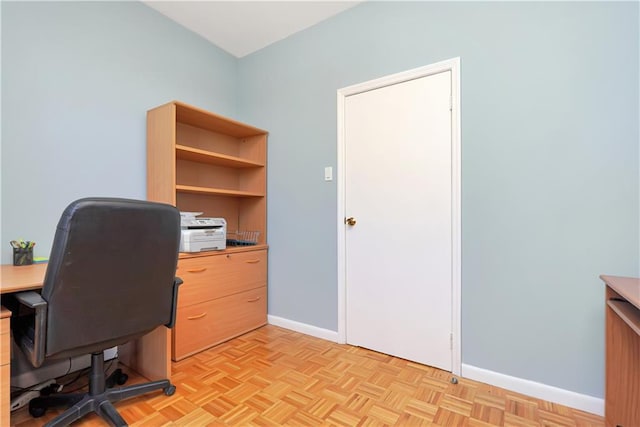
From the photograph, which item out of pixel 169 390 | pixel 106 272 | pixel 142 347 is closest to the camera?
pixel 106 272

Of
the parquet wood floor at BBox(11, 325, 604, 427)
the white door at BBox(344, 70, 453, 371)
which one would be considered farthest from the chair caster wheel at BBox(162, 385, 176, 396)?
the white door at BBox(344, 70, 453, 371)

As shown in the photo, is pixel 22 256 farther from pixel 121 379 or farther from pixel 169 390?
pixel 169 390

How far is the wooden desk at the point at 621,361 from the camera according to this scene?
123cm

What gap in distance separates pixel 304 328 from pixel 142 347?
1221mm

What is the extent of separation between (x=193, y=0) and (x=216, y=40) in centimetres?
50

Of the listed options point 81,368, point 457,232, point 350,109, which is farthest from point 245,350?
point 350,109

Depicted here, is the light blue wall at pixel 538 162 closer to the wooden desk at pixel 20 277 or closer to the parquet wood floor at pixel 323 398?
the parquet wood floor at pixel 323 398

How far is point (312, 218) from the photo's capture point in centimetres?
253

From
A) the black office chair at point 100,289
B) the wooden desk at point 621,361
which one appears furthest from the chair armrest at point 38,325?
the wooden desk at point 621,361

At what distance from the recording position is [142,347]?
1.86 meters

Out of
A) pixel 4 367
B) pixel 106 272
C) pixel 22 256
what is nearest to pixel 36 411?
pixel 4 367

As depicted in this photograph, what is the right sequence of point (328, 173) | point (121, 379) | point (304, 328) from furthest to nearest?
point (304, 328), point (328, 173), point (121, 379)

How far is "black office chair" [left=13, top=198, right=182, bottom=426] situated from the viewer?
3.61ft

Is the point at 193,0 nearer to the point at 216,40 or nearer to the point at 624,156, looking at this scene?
the point at 216,40
